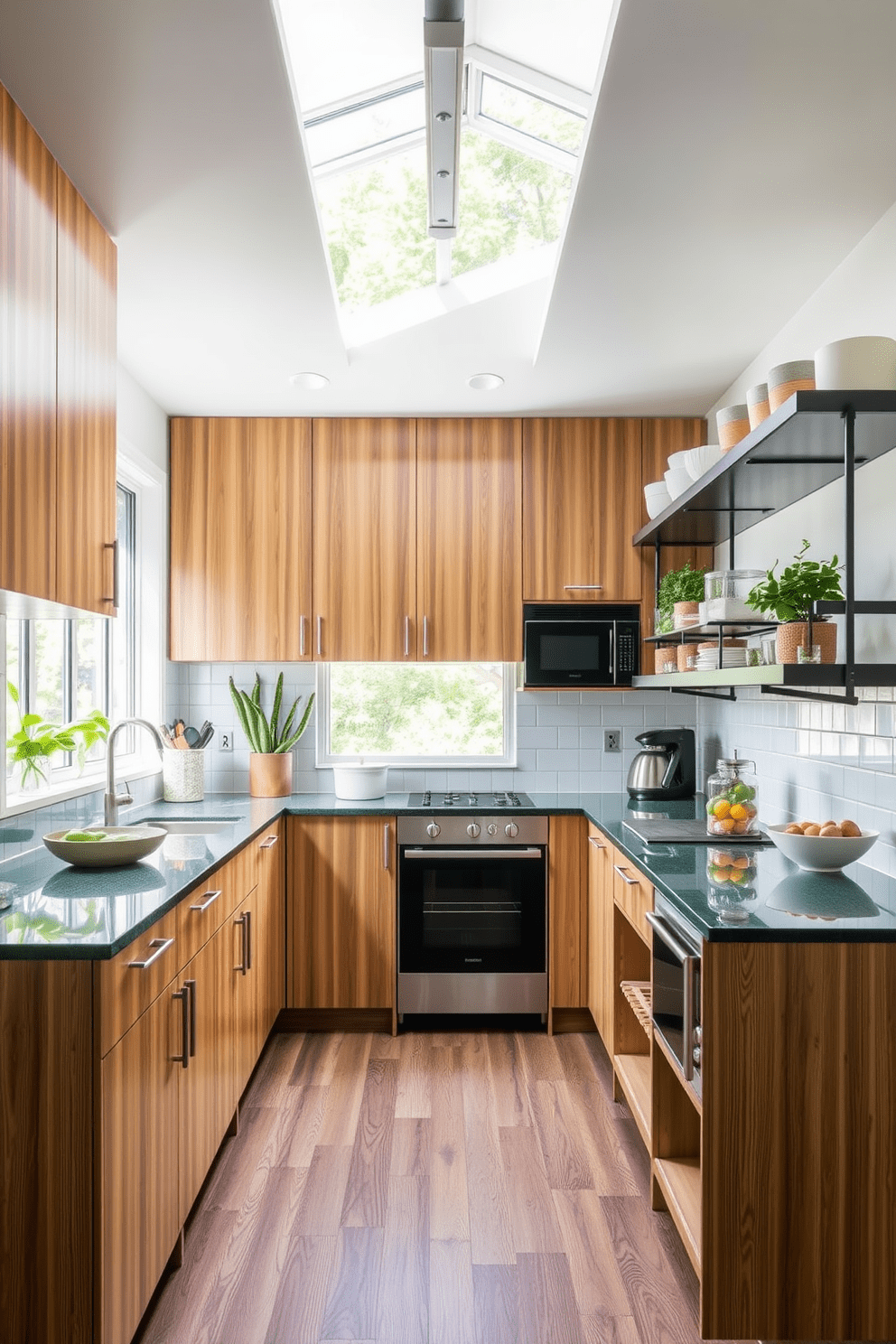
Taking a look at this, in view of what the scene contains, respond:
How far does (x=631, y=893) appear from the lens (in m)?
2.65

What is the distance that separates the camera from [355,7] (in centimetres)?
203

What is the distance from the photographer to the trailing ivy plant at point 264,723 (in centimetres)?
392

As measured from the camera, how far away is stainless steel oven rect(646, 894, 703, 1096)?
1909 mm

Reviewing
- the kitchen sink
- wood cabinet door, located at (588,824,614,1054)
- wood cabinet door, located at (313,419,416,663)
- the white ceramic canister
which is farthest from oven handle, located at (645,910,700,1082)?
wood cabinet door, located at (313,419,416,663)

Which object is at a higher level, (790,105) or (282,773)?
(790,105)

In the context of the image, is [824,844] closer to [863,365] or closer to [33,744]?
[863,365]

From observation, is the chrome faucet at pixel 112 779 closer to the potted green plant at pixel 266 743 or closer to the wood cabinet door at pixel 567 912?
the potted green plant at pixel 266 743

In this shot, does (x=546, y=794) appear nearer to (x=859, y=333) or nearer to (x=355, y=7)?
(x=859, y=333)

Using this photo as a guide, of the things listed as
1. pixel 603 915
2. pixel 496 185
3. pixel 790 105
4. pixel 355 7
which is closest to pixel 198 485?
pixel 496 185

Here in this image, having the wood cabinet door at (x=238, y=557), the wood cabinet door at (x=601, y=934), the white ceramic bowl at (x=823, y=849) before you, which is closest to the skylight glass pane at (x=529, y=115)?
the wood cabinet door at (x=238, y=557)

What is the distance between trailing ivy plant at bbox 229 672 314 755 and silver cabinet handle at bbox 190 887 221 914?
1529 millimetres

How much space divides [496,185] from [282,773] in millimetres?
2403

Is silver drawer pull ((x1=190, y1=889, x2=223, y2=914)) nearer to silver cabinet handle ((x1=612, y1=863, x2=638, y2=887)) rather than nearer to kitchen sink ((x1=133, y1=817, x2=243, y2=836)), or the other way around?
kitchen sink ((x1=133, y1=817, x2=243, y2=836))

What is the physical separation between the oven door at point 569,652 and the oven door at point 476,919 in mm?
732
